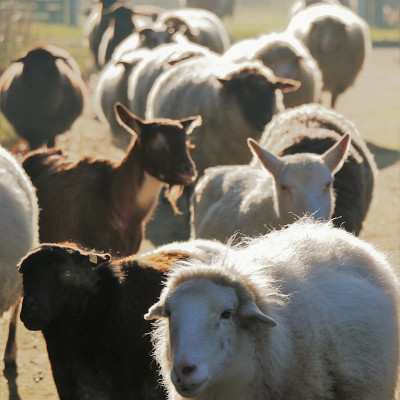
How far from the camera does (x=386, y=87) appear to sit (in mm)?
23891

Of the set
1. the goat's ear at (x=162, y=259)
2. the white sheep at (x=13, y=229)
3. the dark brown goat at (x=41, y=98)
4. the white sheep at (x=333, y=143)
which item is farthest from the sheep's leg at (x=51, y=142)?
the goat's ear at (x=162, y=259)

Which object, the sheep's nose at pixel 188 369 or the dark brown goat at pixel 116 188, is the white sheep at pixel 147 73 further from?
the sheep's nose at pixel 188 369

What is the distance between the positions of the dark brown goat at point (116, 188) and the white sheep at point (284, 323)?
8.27 feet

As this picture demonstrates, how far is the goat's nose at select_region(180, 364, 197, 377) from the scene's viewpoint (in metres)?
4.38

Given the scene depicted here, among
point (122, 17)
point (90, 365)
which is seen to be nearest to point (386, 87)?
point (122, 17)

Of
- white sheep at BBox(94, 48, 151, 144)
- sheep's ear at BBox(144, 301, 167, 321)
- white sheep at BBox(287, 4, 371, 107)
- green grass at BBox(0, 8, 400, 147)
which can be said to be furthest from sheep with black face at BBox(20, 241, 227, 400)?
white sheep at BBox(287, 4, 371, 107)

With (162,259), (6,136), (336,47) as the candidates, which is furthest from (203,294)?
(336,47)

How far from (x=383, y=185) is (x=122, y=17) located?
9339 millimetres

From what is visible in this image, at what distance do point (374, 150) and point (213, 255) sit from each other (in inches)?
428

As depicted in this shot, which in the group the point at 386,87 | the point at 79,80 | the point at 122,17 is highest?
the point at 79,80

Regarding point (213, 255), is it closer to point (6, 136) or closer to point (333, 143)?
point (333, 143)

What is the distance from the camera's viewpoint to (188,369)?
14.4ft

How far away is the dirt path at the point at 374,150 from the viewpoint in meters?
7.41

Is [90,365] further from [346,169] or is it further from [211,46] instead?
[211,46]
